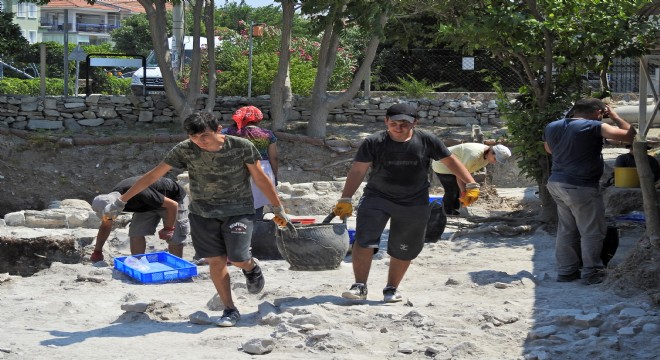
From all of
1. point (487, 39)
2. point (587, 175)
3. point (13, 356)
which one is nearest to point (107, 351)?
point (13, 356)

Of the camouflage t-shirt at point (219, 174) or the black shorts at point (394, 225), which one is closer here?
the camouflage t-shirt at point (219, 174)

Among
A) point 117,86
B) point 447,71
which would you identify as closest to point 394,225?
point 447,71

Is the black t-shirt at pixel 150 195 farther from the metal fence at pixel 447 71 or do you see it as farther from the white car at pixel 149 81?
the metal fence at pixel 447 71

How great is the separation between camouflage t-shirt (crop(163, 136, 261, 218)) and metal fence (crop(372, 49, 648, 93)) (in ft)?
47.8

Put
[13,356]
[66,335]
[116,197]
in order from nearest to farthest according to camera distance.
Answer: [13,356], [66,335], [116,197]

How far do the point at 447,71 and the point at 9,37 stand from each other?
9476 mm

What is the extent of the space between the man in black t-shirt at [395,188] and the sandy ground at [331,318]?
0.36m

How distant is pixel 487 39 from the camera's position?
1080 cm

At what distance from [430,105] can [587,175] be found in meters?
11.7

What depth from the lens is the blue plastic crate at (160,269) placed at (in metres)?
8.46

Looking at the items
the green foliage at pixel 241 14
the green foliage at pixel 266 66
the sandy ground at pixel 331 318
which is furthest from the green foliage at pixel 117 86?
the sandy ground at pixel 331 318

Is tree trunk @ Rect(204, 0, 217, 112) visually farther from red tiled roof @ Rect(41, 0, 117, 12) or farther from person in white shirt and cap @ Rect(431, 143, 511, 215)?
red tiled roof @ Rect(41, 0, 117, 12)

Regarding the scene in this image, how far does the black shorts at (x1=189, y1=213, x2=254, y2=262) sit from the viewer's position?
6.63 metres

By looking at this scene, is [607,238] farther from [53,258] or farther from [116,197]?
[53,258]
